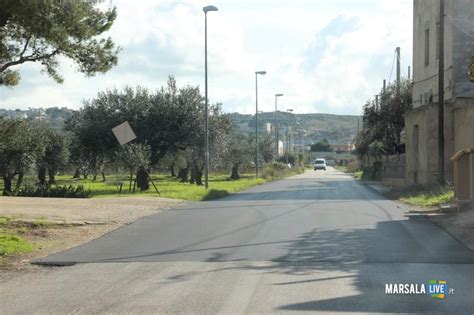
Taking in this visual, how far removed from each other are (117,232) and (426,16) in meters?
25.6

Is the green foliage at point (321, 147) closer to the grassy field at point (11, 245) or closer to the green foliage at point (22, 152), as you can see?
the green foliage at point (22, 152)

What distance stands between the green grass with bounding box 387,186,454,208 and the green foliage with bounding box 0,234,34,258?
1276cm

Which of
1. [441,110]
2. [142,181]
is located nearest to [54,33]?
[441,110]

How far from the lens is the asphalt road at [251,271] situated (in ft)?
23.5

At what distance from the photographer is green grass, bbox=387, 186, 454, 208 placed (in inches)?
813

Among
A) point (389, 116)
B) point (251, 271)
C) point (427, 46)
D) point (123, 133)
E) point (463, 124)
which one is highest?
point (427, 46)

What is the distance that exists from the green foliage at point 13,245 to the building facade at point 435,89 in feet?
55.5

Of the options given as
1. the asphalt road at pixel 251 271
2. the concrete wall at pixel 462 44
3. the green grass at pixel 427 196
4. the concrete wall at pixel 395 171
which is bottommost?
the asphalt road at pixel 251 271

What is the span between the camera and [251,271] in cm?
907

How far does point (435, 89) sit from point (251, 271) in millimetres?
26072

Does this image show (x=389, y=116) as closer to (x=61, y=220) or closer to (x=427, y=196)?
(x=427, y=196)

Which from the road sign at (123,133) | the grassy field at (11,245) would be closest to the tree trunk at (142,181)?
the road sign at (123,133)

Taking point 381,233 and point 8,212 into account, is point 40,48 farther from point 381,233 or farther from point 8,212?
point 381,233

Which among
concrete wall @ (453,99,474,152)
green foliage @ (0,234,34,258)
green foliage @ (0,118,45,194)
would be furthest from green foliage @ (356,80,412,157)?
green foliage @ (0,234,34,258)
